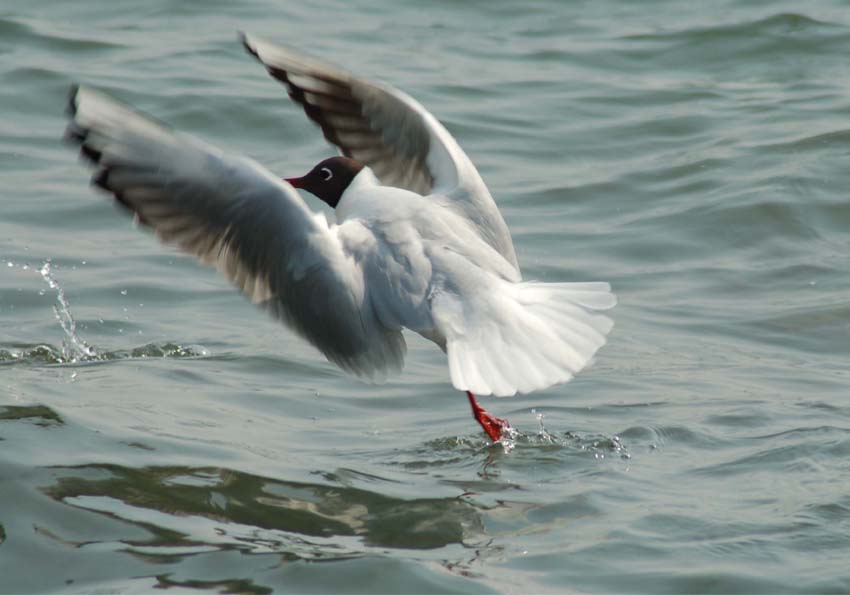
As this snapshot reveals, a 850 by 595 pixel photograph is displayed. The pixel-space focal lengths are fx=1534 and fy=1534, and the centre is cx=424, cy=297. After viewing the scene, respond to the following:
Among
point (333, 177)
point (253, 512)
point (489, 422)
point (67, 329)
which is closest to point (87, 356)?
point (67, 329)

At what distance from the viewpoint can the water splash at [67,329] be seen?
Answer: 6.20 meters

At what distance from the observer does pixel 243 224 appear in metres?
5.01

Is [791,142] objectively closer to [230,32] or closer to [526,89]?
[526,89]

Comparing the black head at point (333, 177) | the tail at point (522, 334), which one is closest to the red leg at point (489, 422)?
the tail at point (522, 334)

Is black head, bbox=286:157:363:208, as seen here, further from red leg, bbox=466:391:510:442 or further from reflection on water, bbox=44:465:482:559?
reflection on water, bbox=44:465:482:559

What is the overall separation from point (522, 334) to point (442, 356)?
182 cm

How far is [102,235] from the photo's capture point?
7.94m

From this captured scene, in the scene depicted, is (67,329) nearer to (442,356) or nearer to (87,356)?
(87,356)

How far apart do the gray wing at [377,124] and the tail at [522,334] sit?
74cm

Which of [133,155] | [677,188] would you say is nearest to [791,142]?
[677,188]

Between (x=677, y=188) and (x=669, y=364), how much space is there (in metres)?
2.97

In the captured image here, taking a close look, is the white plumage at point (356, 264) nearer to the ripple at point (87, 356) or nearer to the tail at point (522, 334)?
the tail at point (522, 334)

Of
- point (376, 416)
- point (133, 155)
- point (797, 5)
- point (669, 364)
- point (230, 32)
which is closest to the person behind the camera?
point (133, 155)

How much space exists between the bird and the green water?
16.2 inches
